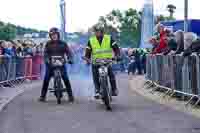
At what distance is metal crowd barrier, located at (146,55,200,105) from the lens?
14.4 m

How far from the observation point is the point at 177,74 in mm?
16391

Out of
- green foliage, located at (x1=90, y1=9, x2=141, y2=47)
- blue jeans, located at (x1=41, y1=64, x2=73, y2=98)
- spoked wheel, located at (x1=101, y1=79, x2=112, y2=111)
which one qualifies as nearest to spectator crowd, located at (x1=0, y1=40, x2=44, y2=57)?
blue jeans, located at (x1=41, y1=64, x2=73, y2=98)

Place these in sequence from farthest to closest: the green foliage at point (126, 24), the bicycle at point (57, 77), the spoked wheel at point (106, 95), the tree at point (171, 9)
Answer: the green foliage at point (126, 24) < the tree at point (171, 9) < the bicycle at point (57, 77) < the spoked wheel at point (106, 95)

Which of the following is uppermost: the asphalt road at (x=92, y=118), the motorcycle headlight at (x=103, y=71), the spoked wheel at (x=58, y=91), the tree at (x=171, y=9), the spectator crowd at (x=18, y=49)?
the tree at (x=171, y=9)

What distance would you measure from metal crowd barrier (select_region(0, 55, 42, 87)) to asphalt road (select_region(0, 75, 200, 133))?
19.9 feet

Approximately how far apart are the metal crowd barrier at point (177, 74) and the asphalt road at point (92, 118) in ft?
2.83

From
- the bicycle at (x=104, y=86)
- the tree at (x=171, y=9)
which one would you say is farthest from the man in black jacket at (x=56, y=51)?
the tree at (x=171, y=9)

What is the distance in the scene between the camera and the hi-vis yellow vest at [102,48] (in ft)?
46.7

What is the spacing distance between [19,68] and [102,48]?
11.4 m

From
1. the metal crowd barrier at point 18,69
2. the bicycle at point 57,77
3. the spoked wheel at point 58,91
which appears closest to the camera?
the spoked wheel at point 58,91

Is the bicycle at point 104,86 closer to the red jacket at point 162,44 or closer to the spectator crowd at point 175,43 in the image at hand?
the spectator crowd at point 175,43

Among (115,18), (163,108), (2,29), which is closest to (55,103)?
(163,108)

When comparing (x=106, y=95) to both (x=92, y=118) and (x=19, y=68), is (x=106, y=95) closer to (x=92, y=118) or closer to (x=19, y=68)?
(x=92, y=118)

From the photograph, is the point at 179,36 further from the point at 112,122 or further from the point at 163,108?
the point at 112,122
